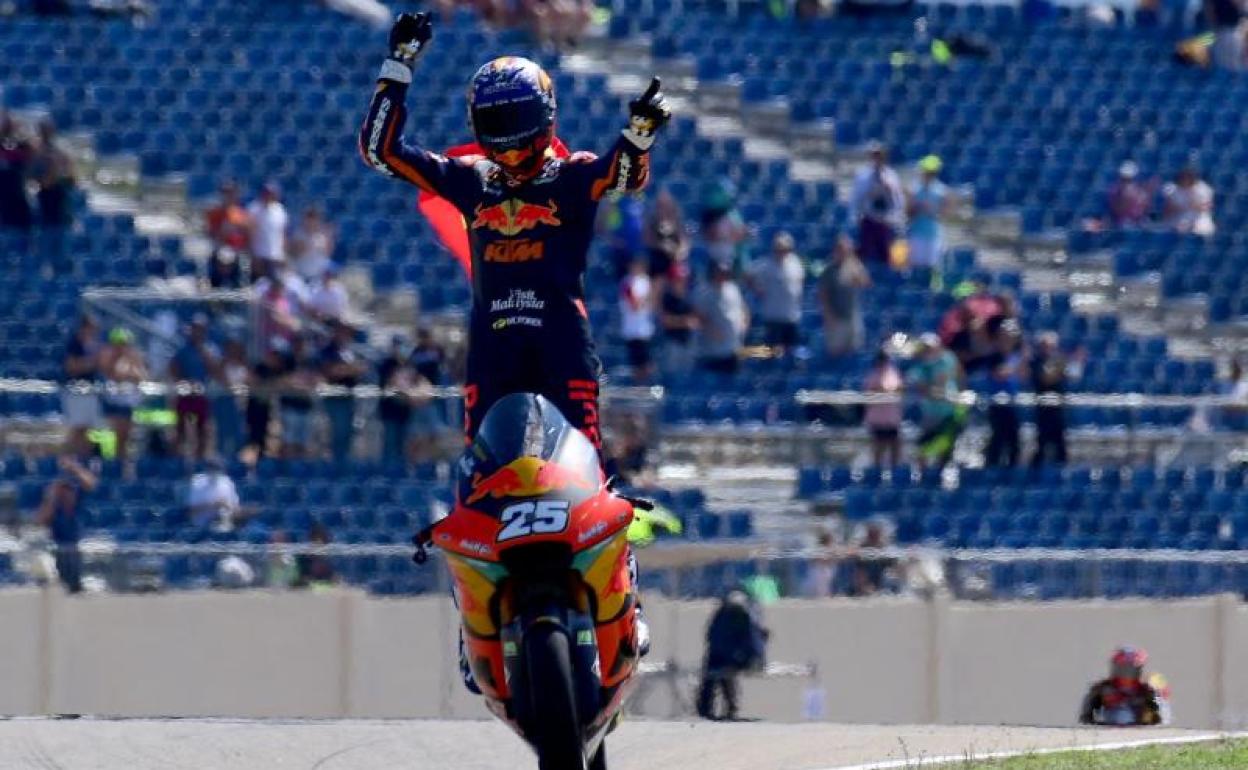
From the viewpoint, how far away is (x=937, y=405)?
21594 mm

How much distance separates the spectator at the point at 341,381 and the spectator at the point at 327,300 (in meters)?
0.33

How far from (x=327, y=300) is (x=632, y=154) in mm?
13737

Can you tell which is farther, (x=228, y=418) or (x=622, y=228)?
(x=622, y=228)

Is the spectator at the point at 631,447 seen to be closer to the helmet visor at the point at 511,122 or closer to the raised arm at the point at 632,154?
the raised arm at the point at 632,154

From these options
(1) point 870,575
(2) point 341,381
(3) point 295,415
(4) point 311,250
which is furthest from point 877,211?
(1) point 870,575

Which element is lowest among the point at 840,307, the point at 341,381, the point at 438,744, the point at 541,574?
the point at 438,744

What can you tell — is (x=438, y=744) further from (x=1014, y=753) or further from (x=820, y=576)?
(x=820, y=576)

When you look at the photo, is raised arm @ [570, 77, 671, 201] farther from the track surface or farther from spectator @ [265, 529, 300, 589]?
spectator @ [265, 529, 300, 589]

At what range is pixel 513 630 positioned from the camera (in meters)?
8.64

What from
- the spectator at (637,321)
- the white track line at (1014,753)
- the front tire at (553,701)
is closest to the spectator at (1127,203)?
the spectator at (637,321)

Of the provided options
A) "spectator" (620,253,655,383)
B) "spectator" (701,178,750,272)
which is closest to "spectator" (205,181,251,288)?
"spectator" (620,253,655,383)

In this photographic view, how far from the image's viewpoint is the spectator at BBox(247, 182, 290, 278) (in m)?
23.5

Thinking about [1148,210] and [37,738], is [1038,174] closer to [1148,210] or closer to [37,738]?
[1148,210]

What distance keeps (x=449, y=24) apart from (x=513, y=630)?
1958 centimetres
